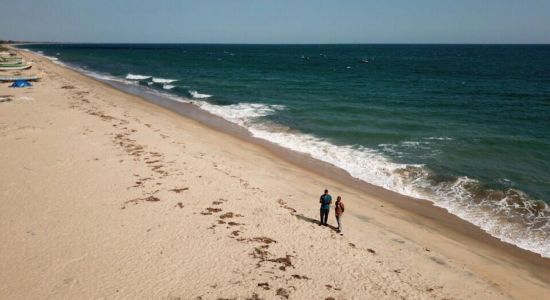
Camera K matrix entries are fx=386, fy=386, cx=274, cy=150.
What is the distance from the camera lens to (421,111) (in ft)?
116

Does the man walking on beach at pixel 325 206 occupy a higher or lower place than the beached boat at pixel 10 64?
lower

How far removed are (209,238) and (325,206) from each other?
165 inches

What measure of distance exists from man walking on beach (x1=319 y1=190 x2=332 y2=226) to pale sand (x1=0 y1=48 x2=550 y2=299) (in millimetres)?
649

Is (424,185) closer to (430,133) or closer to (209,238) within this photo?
(430,133)

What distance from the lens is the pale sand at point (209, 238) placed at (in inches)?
404

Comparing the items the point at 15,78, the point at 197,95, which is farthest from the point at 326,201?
the point at 15,78

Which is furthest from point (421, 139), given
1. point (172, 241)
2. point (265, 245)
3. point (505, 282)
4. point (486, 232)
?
point (172, 241)

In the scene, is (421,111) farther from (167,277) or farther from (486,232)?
(167,277)

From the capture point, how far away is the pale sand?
1027cm

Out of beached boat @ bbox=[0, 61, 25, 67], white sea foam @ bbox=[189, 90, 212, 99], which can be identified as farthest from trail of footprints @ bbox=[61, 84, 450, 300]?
beached boat @ bbox=[0, 61, 25, 67]

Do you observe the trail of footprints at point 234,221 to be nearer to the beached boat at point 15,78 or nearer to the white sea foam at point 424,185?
the white sea foam at point 424,185

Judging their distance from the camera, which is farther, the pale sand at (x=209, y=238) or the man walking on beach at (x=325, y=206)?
the man walking on beach at (x=325, y=206)

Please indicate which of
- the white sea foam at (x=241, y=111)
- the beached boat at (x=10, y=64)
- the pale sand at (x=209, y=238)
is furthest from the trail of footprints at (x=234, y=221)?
the beached boat at (x=10, y=64)

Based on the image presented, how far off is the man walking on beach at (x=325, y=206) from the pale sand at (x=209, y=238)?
2.13 ft
